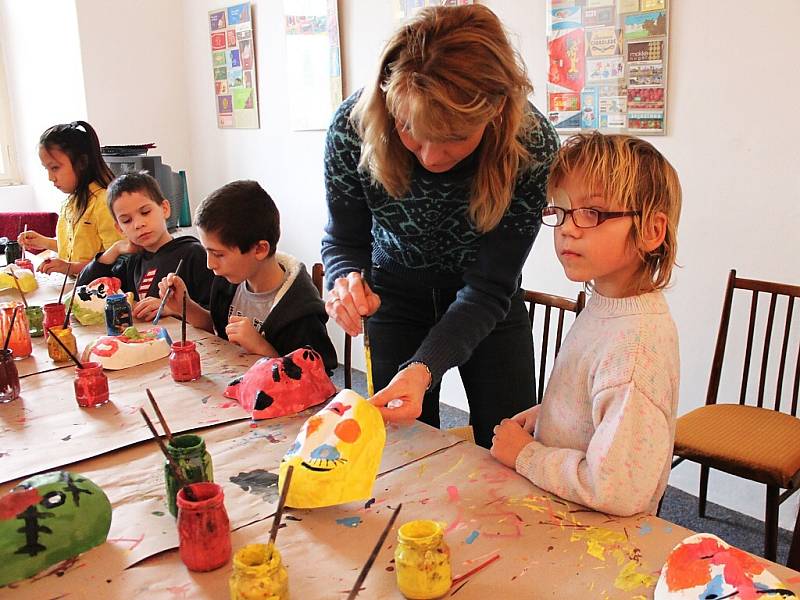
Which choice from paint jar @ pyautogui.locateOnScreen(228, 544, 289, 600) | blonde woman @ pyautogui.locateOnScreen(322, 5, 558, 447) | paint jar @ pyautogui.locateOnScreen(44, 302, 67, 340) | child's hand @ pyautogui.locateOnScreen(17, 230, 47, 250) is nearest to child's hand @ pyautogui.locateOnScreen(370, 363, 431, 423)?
blonde woman @ pyautogui.locateOnScreen(322, 5, 558, 447)

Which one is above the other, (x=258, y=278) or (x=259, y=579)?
(x=258, y=278)

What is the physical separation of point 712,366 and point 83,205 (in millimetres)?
2384

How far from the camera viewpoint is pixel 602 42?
2494 mm

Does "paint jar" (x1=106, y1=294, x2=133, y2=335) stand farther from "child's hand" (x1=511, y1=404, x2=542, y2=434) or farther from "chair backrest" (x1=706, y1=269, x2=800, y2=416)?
"chair backrest" (x1=706, y1=269, x2=800, y2=416)

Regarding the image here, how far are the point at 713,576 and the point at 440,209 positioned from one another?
0.86 m

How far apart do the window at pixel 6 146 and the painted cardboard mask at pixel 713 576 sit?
5.23 metres

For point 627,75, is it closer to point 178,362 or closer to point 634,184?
point 634,184

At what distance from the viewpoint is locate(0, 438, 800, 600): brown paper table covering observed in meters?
A: 0.90

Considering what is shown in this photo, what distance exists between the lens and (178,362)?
5.30 feet

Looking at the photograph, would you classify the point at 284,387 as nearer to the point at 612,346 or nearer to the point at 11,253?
the point at 612,346

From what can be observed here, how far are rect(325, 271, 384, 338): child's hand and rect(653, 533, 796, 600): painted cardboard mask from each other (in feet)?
2.15

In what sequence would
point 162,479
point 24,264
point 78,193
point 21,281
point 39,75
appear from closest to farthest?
point 162,479 → point 21,281 → point 24,264 → point 78,193 → point 39,75

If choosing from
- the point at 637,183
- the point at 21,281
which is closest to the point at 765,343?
the point at 637,183

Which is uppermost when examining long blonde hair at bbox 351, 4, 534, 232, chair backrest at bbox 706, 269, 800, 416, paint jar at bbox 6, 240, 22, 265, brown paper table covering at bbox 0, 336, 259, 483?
long blonde hair at bbox 351, 4, 534, 232
